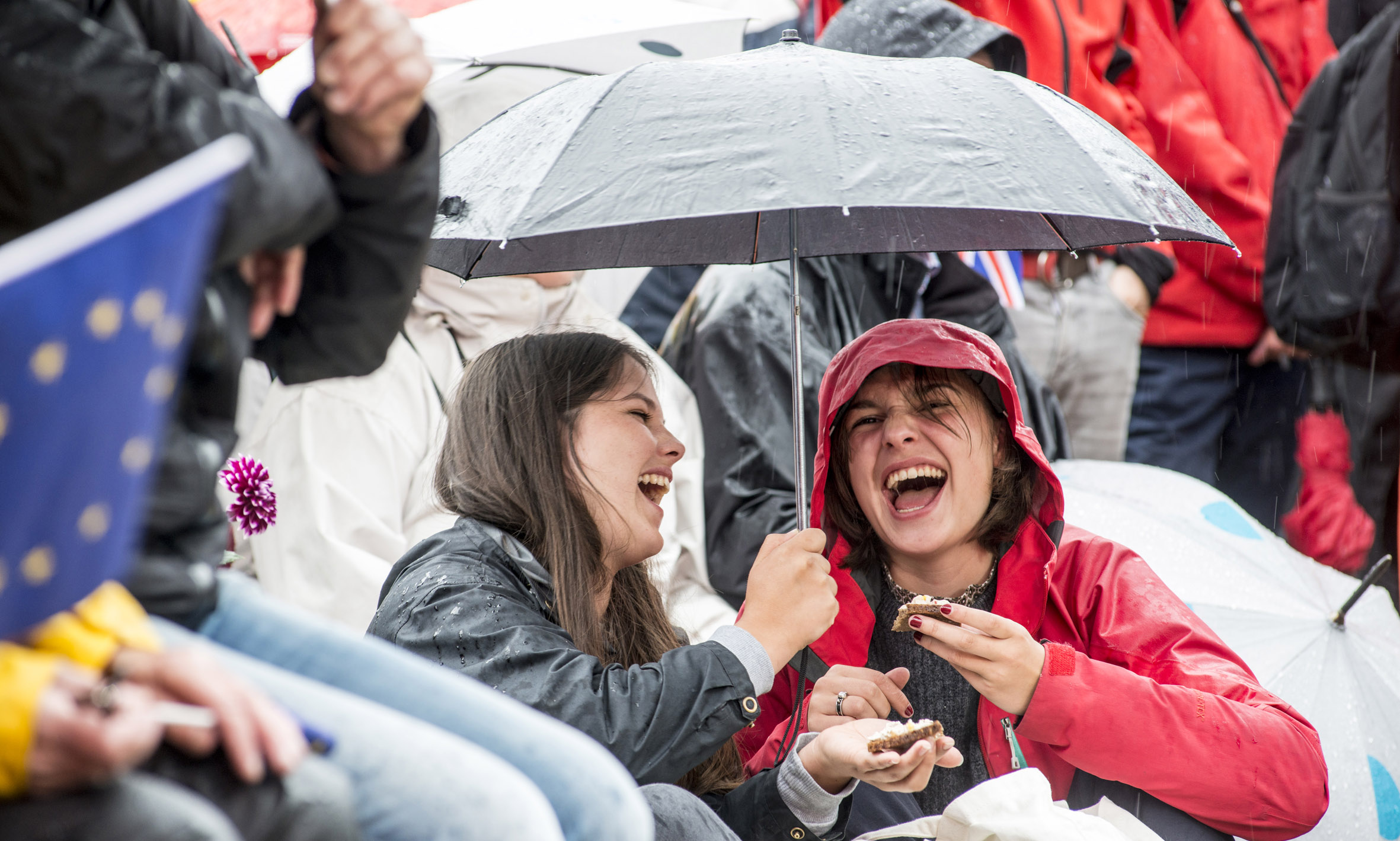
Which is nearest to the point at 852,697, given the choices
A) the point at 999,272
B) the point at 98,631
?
the point at 98,631

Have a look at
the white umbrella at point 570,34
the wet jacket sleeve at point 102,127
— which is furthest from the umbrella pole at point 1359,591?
the wet jacket sleeve at point 102,127

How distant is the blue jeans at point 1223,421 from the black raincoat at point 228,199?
3.72 meters

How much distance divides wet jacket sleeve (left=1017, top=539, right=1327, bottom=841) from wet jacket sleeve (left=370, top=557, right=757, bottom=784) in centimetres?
61

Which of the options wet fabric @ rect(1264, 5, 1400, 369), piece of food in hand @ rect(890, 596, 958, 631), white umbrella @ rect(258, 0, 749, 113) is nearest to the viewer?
piece of food in hand @ rect(890, 596, 958, 631)

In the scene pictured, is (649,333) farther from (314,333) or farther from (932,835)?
(314,333)

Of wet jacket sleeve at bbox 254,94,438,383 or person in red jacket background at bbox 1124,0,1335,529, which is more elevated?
wet jacket sleeve at bbox 254,94,438,383

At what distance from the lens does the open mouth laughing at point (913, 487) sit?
2.64 meters

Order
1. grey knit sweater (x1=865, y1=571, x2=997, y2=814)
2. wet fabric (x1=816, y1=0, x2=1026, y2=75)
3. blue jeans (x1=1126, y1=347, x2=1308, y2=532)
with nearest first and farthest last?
grey knit sweater (x1=865, y1=571, x2=997, y2=814) → wet fabric (x1=816, y1=0, x2=1026, y2=75) → blue jeans (x1=1126, y1=347, x2=1308, y2=532)

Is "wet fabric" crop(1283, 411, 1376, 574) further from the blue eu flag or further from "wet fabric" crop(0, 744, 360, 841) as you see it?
Result: the blue eu flag

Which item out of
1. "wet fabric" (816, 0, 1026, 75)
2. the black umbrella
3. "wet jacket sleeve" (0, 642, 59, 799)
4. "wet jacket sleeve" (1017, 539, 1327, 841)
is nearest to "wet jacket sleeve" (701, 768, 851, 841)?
"wet jacket sleeve" (1017, 539, 1327, 841)

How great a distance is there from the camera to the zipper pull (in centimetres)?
240

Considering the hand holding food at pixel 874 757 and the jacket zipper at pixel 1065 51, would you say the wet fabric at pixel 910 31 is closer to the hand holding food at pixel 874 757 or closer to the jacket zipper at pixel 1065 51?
the jacket zipper at pixel 1065 51

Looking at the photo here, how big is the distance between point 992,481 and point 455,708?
161 centimetres

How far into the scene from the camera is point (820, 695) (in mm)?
2395
